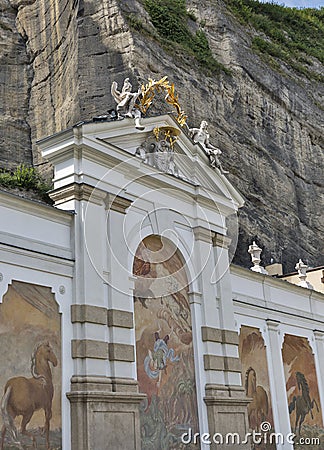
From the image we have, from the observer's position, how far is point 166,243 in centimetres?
1583

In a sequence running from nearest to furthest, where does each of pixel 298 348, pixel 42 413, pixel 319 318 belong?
pixel 42 413 → pixel 298 348 → pixel 319 318

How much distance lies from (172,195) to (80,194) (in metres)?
3.18

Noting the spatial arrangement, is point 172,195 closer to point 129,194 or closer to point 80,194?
point 129,194

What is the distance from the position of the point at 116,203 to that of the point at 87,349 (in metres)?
3.38

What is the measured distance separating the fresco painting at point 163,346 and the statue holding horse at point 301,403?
18.5 ft

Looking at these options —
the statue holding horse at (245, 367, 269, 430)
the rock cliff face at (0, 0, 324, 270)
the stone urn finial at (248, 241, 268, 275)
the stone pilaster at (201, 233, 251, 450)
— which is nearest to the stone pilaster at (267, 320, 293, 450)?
the statue holding horse at (245, 367, 269, 430)

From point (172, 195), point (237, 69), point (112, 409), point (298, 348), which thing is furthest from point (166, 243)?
point (237, 69)

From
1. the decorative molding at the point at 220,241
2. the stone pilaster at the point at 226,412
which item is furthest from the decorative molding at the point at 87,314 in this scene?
the decorative molding at the point at 220,241

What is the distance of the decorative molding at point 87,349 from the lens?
12.6m

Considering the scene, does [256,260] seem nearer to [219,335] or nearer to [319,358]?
[319,358]

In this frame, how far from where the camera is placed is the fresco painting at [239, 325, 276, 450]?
17.7 m

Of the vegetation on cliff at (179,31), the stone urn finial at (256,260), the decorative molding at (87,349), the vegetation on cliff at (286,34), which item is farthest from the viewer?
the vegetation on cliff at (286,34)

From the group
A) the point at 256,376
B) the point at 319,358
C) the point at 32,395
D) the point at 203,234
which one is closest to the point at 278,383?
the point at 256,376

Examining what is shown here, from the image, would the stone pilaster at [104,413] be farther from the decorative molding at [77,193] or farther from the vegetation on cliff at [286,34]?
the vegetation on cliff at [286,34]
